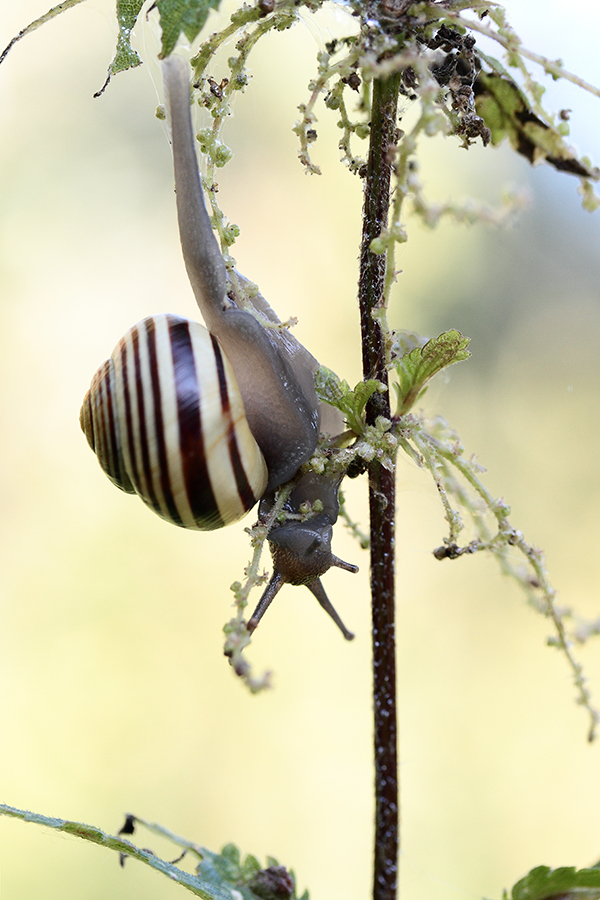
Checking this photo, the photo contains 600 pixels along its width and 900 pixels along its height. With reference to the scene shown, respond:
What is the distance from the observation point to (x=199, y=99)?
1.09 meters

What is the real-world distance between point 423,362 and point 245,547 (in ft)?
10.4

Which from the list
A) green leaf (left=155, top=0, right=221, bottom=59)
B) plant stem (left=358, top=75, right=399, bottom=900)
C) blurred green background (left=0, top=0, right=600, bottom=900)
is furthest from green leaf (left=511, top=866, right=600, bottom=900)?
blurred green background (left=0, top=0, right=600, bottom=900)

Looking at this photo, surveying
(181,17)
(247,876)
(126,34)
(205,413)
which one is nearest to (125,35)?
(126,34)

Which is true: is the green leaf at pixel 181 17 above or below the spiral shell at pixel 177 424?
above

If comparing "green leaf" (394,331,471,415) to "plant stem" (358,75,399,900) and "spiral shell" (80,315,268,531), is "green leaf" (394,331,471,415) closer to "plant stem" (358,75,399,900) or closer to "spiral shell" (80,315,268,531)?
"plant stem" (358,75,399,900)

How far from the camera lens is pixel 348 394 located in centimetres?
108


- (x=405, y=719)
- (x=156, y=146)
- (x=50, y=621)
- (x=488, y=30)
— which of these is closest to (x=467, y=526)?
(x=488, y=30)

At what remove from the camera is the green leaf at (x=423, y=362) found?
1079 mm

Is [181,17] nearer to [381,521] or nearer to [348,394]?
[348,394]

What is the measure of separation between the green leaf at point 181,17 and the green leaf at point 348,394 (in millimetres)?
471

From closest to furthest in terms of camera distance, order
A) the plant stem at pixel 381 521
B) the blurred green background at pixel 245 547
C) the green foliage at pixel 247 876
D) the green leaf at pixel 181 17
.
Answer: the green leaf at pixel 181 17 < the plant stem at pixel 381 521 < the green foliage at pixel 247 876 < the blurred green background at pixel 245 547

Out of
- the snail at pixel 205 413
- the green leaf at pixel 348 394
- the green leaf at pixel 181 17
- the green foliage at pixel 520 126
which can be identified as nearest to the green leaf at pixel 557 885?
the snail at pixel 205 413

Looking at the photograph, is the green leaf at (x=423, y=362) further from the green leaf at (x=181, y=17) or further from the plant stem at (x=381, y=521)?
the green leaf at (x=181, y=17)

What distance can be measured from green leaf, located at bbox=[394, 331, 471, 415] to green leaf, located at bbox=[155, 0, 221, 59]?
0.50 metres
